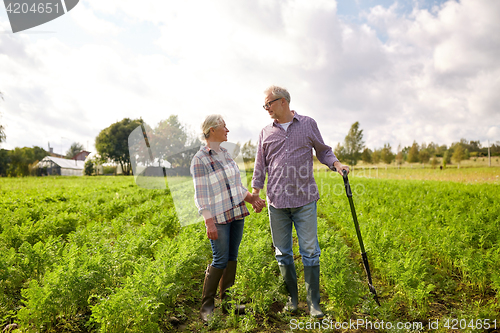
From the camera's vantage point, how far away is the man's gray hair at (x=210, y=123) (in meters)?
2.74

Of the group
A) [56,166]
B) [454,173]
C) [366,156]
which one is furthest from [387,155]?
[56,166]

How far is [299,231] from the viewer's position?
2998mm

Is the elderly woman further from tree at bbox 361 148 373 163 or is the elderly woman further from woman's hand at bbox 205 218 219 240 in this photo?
tree at bbox 361 148 373 163

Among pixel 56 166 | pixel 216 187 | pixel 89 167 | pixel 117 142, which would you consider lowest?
pixel 216 187

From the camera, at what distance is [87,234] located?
5.00 metres

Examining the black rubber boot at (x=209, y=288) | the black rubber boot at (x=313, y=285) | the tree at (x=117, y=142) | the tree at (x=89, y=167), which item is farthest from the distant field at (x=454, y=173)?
the tree at (x=89, y=167)

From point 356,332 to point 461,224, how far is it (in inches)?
158

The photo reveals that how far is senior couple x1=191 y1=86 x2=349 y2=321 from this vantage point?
2.77 metres

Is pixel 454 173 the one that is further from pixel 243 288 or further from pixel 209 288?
pixel 209 288

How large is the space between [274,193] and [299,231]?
1.62ft

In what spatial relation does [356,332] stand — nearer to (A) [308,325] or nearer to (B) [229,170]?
(A) [308,325]

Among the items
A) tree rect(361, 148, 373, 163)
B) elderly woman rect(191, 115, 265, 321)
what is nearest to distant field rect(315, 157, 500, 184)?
tree rect(361, 148, 373, 163)

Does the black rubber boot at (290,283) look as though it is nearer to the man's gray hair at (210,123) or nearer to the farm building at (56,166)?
the man's gray hair at (210,123)

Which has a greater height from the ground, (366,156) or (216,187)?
(366,156)
